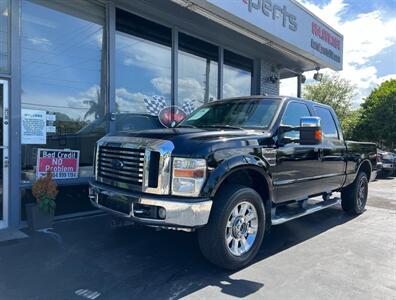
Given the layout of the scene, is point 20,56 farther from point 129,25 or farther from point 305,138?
point 305,138

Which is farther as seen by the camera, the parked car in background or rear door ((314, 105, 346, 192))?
the parked car in background

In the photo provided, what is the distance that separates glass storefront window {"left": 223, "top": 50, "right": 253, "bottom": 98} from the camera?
10.3 metres

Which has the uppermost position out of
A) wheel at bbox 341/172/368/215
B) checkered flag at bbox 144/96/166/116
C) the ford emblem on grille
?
checkered flag at bbox 144/96/166/116

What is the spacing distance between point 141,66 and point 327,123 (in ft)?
13.5

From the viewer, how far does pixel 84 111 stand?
6777 mm

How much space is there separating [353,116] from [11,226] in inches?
1507

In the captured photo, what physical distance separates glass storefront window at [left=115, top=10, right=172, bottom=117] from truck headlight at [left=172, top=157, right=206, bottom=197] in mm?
4048

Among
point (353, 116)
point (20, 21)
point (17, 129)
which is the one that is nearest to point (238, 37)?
point (20, 21)

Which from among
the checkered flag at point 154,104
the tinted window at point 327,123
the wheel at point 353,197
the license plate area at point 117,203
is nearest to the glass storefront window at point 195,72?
the checkered flag at point 154,104

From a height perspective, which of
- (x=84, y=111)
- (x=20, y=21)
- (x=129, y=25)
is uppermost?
(x=129, y=25)

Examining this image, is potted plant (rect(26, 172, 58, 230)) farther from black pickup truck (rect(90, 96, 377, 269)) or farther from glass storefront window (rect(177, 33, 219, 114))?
glass storefront window (rect(177, 33, 219, 114))

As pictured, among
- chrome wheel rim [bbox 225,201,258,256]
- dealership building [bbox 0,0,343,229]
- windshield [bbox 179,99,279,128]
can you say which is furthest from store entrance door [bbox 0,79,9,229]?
chrome wheel rim [bbox 225,201,258,256]

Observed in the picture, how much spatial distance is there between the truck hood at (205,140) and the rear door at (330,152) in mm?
1754

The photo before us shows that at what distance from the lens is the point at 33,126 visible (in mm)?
5895
